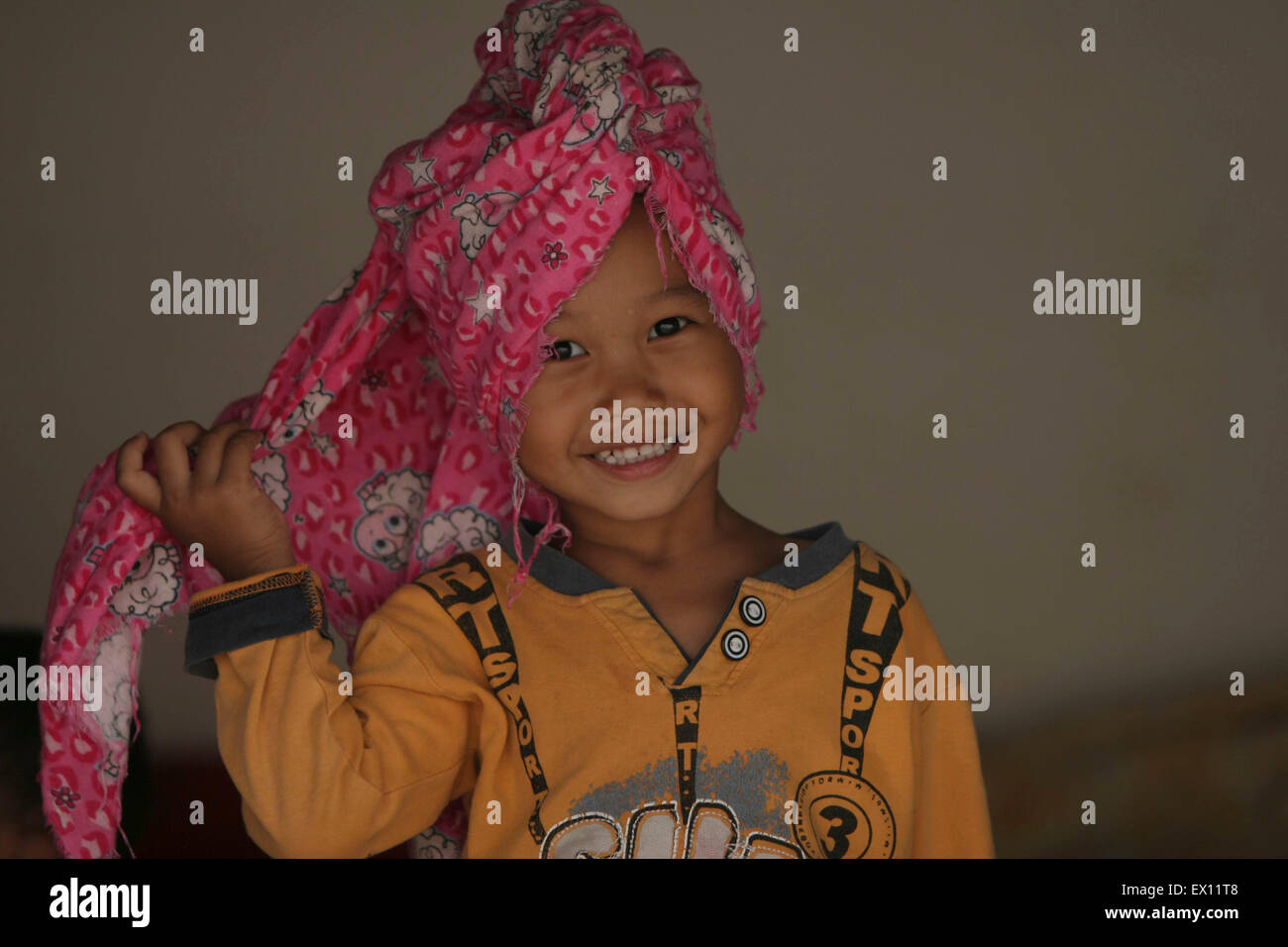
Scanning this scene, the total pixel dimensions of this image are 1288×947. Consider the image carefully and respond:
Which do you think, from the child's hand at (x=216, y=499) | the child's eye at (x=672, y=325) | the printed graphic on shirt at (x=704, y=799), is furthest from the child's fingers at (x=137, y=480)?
the child's eye at (x=672, y=325)

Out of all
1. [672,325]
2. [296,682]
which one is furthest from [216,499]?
[672,325]

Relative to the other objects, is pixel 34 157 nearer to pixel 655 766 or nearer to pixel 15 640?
pixel 15 640

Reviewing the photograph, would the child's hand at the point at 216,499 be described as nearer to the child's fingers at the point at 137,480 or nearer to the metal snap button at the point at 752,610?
the child's fingers at the point at 137,480

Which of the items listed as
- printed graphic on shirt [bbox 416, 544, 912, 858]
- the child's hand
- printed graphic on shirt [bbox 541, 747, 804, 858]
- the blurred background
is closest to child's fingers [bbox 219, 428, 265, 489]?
the child's hand

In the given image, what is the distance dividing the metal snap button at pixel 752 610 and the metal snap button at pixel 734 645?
0.02 m

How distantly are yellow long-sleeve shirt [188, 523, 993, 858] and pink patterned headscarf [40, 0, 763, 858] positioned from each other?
0.31 feet

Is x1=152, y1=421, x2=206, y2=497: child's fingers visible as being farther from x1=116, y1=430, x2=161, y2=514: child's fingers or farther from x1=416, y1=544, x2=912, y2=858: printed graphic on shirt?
x1=416, y1=544, x2=912, y2=858: printed graphic on shirt

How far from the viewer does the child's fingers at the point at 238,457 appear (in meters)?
1.40

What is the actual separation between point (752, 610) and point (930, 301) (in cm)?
109

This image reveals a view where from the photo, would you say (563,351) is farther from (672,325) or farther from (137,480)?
(137,480)

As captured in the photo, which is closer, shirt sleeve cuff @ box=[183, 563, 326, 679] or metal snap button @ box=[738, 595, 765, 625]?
shirt sleeve cuff @ box=[183, 563, 326, 679]

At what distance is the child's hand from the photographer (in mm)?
1387

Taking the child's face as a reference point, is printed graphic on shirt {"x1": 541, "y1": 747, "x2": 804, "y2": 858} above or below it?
below

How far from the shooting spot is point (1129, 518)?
95.8 inches
